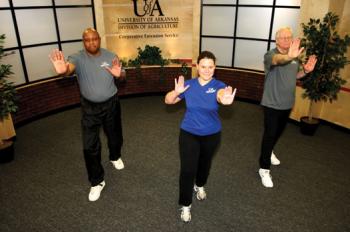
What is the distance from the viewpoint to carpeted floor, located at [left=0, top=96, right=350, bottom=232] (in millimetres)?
3010

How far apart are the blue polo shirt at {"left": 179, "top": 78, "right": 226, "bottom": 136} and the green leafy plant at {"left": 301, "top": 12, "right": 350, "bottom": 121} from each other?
281 centimetres

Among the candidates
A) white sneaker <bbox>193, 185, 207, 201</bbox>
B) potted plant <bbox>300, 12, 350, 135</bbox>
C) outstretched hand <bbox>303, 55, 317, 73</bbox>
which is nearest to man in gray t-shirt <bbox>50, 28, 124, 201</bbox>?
white sneaker <bbox>193, 185, 207, 201</bbox>

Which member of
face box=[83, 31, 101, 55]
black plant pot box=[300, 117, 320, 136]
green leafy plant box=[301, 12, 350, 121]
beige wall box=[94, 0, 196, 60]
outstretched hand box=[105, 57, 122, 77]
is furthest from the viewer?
beige wall box=[94, 0, 196, 60]

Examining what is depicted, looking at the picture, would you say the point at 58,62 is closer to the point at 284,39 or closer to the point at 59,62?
the point at 59,62

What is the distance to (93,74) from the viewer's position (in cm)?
311

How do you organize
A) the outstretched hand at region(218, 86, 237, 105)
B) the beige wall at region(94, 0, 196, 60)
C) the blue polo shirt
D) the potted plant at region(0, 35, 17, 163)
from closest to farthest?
the outstretched hand at region(218, 86, 237, 105) → the blue polo shirt → the potted plant at region(0, 35, 17, 163) → the beige wall at region(94, 0, 196, 60)

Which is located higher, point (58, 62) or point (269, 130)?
point (58, 62)

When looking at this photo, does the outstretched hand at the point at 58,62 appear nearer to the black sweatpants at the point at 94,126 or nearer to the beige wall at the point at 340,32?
the black sweatpants at the point at 94,126

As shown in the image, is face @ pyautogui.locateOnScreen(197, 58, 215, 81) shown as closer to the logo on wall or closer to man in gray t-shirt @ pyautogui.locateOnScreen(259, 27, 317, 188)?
man in gray t-shirt @ pyautogui.locateOnScreen(259, 27, 317, 188)

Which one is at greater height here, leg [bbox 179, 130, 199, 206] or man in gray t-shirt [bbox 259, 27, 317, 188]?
man in gray t-shirt [bbox 259, 27, 317, 188]

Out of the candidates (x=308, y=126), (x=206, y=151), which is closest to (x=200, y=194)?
(x=206, y=151)

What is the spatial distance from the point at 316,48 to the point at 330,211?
261 centimetres

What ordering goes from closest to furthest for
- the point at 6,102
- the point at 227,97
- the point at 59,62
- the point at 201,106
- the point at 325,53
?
1. the point at 227,97
2. the point at 201,106
3. the point at 59,62
4. the point at 6,102
5. the point at 325,53

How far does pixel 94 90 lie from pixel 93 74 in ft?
0.57
